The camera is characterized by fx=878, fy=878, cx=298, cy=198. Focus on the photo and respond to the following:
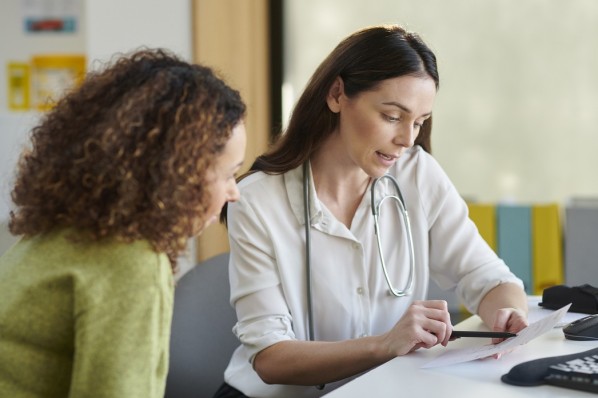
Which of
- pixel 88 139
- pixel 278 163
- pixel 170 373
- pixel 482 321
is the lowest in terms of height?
pixel 170 373

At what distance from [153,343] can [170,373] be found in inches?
30.8

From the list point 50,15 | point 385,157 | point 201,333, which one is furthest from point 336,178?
point 50,15

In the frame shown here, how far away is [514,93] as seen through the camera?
3.46m

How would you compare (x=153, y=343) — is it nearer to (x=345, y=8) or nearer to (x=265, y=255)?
(x=265, y=255)

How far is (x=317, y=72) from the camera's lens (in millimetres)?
1760

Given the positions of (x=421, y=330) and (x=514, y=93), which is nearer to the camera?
(x=421, y=330)

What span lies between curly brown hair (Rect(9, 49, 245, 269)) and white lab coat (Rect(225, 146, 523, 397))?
498 mm

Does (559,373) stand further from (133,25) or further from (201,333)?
(133,25)

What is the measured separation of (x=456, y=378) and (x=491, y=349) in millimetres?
120

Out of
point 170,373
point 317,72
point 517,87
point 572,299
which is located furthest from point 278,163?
point 517,87

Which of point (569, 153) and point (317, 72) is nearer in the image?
point (317, 72)

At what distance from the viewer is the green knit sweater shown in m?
0.97

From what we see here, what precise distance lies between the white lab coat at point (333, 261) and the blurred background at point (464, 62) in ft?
5.31

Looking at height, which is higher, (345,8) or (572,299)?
(345,8)
